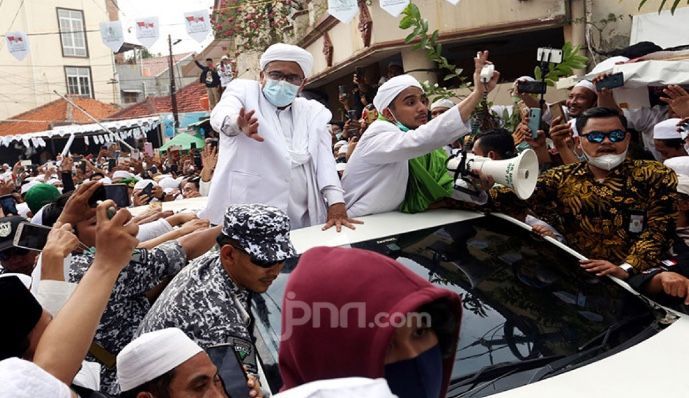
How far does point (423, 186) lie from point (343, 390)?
271cm

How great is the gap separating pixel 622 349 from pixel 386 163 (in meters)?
1.69

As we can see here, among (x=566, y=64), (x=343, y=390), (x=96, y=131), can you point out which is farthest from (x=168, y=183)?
(x=96, y=131)

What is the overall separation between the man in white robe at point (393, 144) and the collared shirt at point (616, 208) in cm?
61

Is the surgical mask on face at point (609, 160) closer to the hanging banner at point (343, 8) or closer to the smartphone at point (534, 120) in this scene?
the smartphone at point (534, 120)

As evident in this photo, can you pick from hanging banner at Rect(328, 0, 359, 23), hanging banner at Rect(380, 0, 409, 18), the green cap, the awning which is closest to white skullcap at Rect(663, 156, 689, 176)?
the green cap

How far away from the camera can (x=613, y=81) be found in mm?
4684

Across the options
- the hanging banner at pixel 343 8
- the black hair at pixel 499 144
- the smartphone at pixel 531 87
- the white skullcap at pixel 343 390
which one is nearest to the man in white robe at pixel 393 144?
the black hair at pixel 499 144

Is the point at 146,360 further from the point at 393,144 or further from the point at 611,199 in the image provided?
the point at 611,199

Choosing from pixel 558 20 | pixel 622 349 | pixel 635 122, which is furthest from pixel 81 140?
pixel 622 349

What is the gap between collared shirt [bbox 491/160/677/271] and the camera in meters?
2.94

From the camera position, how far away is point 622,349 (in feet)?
7.41

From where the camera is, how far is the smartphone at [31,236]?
2236 mm

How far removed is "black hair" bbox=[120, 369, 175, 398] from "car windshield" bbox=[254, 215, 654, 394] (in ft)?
1.62

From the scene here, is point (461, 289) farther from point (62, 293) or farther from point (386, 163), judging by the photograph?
point (62, 293)
